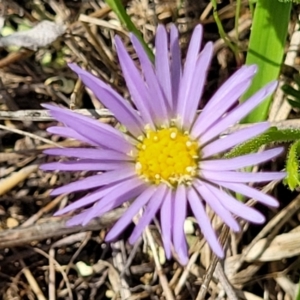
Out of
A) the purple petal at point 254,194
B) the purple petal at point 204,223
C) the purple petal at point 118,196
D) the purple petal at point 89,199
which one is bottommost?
the purple petal at point 204,223

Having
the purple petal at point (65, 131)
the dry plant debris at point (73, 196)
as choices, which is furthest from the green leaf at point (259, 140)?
the dry plant debris at point (73, 196)

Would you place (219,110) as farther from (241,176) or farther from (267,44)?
(267,44)

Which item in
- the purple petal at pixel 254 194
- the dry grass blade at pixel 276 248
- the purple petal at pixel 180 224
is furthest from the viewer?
the dry grass blade at pixel 276 248

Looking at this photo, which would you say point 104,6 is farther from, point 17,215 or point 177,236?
point 177,236

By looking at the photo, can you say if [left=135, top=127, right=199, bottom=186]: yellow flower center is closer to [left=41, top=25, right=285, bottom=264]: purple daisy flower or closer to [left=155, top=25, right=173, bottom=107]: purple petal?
[left=41, top=25, right=285, bottom=264]: purple daisy flower

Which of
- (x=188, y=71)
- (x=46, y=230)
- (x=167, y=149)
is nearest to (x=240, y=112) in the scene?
(x=188, y=71)

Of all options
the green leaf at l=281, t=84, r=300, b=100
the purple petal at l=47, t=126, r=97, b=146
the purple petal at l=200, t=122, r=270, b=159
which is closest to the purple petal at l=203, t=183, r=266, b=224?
the purple petal at l=200, t=122, r=270, b=159

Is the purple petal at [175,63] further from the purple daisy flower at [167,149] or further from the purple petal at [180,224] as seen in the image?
the purple petal at [180,224]
